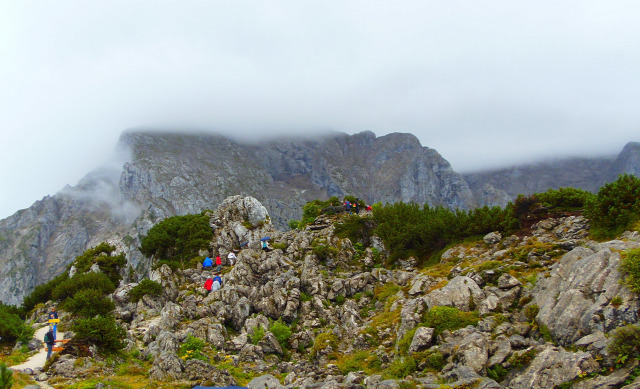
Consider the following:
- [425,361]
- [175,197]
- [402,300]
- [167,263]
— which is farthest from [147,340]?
[175,197]

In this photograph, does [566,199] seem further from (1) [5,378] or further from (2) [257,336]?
(1) [5,378]

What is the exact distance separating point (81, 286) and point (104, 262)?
22.6 feet

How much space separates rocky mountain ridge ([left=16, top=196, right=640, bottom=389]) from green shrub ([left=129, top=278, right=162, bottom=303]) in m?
0.59

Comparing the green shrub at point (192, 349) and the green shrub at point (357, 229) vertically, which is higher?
the green shrub at point (357, 229)

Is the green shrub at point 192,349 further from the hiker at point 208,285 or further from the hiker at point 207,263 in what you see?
the hiker at point 207,263

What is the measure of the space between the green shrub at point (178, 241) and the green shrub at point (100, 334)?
62.7ft

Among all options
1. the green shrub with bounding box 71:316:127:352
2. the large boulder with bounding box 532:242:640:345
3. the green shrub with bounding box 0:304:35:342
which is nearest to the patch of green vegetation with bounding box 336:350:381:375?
the large boulder with bounding box 532:242:640:345

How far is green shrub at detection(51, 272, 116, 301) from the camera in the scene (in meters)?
35.2

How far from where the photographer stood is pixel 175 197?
600 feet

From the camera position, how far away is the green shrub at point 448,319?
16406mm

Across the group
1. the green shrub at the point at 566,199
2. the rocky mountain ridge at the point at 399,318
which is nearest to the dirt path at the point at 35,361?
the rocky mountain ridge at the point at 399,318

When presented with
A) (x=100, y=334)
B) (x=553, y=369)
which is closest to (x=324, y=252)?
(x=100, y=334)

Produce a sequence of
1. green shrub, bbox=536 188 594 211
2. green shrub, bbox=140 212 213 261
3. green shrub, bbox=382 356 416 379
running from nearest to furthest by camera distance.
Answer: green shrub, bbox=382 356 416 379 → green shrub, bbox=536 188 594 211 → green shrub, bbox=140 212 213 261

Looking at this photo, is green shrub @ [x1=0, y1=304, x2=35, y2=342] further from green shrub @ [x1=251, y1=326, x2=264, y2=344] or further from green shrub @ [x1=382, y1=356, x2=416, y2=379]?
green shrub @ [x1=382, y1=356, x2=416, y2=379]
